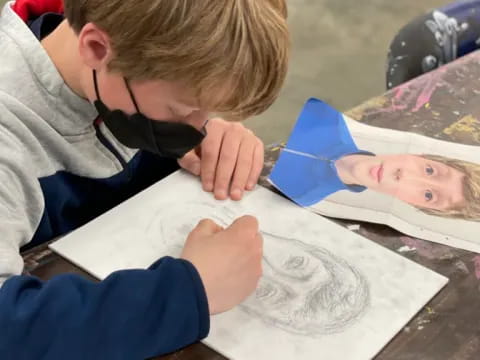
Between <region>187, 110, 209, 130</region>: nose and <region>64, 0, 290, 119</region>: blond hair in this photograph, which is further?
<region>187, 110, 209, 130</region>: nose

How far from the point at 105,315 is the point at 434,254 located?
341mm

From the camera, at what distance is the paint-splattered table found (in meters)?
0.58

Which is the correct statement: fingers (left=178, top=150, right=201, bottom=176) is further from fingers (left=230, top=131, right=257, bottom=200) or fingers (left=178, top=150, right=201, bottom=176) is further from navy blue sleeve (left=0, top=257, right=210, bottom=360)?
navy blue sleeve (left=0, top=257, right=210, bottom=360)

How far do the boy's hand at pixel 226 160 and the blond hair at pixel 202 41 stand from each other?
0.14m

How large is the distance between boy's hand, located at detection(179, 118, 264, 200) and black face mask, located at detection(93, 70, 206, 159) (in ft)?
0.15

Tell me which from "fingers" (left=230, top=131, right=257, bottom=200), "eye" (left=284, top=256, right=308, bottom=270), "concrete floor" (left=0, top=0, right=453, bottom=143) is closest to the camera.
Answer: "eye" (left=284, top=256, right=308, bottom=270)

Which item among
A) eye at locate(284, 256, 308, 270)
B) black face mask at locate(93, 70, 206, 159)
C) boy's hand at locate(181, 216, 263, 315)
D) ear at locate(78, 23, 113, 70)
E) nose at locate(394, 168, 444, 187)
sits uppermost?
ear at locate(78, 23, 113, 70)

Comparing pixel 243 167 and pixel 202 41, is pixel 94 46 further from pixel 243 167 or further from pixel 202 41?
pixel 243 167

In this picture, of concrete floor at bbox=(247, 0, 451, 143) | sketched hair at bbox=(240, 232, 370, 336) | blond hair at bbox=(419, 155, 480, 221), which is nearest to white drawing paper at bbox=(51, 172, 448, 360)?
sketched hair at bbox=(240, 232, 370, 336)

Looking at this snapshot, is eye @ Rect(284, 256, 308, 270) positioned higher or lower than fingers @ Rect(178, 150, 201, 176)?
lower

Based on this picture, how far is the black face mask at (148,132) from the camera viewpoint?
0.72 meters

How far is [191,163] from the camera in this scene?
0.81 meters

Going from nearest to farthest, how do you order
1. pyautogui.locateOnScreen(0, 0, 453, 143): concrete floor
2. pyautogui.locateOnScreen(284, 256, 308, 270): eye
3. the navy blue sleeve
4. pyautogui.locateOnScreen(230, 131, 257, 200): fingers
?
1. the navy blue sleeve
2. pyautogui.locateOnScreen(284, 256, 308, 270): eye
3. pyautogui.locateOnScreen(230, 131, 257, 200): fingers
4. pyautogui.locateOnScreen(0, 0, 453, 143): concrete floor

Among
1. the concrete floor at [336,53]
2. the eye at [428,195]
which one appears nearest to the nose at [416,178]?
the eye at [428,195]
